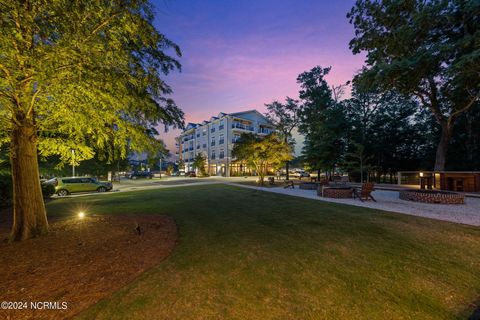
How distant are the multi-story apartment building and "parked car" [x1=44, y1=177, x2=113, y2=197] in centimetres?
2535

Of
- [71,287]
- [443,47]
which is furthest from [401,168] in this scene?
[71,287]

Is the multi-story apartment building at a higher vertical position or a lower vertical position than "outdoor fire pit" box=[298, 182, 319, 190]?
higher

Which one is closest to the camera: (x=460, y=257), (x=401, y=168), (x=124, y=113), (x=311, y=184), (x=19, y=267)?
(x=19, y=267)

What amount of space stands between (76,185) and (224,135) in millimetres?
32273

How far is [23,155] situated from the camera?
→ 5.22m

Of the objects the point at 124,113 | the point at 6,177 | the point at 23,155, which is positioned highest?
the point at 124,113

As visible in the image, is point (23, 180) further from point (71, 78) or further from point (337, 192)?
point (337, 192)

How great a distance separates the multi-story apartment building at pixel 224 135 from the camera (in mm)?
45719

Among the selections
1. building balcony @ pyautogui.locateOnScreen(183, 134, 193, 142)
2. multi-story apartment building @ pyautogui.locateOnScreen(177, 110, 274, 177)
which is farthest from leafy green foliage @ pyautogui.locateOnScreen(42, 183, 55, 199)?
building balcony @ pyautogui.locateOnScreen(183, 134, 193, 142)

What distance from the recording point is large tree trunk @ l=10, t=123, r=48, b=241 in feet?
17.1

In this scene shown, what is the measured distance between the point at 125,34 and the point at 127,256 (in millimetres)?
5351

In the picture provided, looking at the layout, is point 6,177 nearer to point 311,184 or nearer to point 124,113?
point 124,113

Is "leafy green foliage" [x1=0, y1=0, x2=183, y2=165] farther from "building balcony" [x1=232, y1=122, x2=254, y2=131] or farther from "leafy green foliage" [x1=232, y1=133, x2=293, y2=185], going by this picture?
"building balcony" [x1=232, y1=122, x2=254, y2=131]

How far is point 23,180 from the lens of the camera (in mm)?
5246
